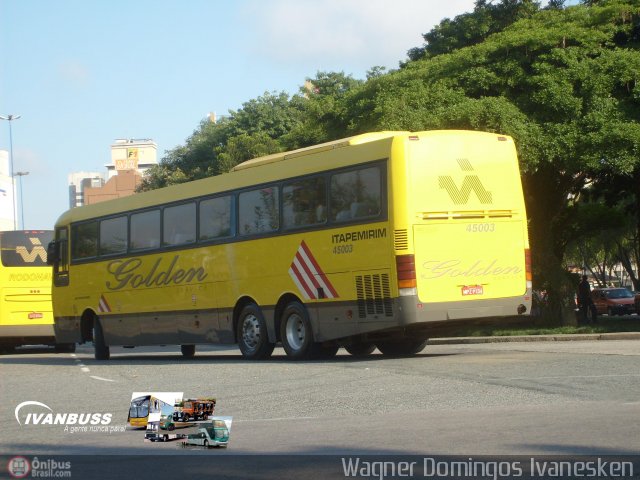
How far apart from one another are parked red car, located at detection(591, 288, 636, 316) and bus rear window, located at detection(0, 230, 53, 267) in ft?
109

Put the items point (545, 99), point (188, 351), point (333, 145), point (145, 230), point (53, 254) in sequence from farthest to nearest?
point (545, 99), point (53, 254), point (188, 351), point (145, 230), point (333, 145)

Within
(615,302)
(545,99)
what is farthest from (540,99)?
(615,302)

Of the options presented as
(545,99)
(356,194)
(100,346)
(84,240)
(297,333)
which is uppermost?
(545,99)

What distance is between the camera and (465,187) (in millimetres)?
18203

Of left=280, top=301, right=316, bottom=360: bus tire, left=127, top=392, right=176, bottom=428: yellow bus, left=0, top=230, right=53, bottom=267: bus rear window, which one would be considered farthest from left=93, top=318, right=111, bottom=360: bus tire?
left=127, top=392, right=176, bottom=428: yellow bus

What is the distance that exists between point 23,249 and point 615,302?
3473 centimetres

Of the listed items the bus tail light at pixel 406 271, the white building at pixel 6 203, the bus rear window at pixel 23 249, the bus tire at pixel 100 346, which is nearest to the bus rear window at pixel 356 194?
the bus tail light at pixel 406 271

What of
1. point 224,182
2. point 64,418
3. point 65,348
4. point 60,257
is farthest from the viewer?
point 65,348

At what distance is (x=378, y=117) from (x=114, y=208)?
837cm

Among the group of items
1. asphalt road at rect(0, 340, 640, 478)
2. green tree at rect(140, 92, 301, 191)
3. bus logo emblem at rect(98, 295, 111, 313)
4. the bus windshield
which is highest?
green tree at rect(140, 92, 301, 191)

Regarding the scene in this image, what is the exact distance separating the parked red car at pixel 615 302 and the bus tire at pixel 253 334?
39087mm

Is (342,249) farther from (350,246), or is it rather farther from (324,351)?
(324,351)

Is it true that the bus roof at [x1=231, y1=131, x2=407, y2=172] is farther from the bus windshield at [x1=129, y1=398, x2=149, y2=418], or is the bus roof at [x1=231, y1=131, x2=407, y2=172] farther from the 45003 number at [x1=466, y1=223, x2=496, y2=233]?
the bus windshield at [x1=129, y1=398, x2=149, y2=418]

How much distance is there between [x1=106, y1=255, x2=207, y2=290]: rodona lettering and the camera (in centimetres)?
2223
